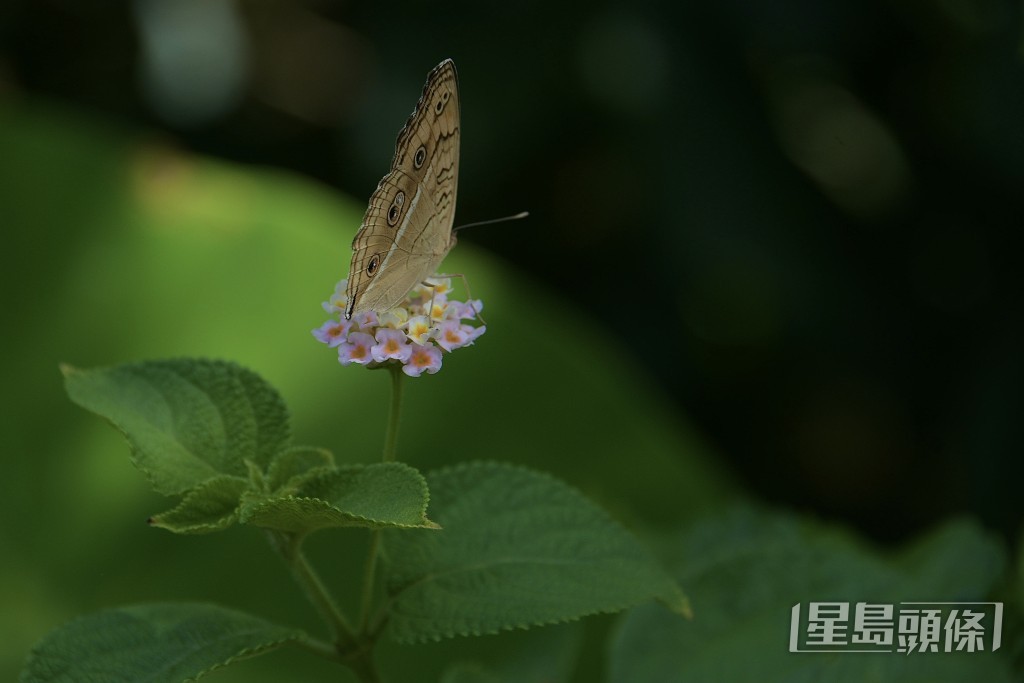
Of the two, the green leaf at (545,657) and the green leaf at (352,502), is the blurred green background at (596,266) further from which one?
the green leaf at (352,502)

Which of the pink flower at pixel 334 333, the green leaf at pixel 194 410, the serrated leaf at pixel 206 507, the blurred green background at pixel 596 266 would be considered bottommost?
the serrated leaf at pixel 206 507

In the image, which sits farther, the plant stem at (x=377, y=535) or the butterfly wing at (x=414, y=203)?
the butterfly wing at (x=414, y=203)

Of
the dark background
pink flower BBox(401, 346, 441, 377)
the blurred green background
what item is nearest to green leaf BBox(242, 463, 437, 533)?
pink flower BBox(401, 346, 441, 377)

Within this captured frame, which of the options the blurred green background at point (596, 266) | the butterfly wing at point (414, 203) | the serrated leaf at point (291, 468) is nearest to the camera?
the serrated leaf at point (291, 468)

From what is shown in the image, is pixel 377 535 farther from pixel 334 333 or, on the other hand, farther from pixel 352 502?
pixel 334 333

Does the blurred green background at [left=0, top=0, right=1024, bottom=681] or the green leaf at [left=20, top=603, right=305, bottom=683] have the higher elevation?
the blurred green background at [left=0, top=0, right=1024, bottom=681]

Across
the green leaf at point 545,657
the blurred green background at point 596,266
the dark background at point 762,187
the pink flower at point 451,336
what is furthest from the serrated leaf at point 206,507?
the dark background at point 762,187

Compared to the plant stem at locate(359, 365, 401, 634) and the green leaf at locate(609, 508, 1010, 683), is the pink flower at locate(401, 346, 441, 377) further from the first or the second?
the green leaf at locate(609, 508, 1010, 683)

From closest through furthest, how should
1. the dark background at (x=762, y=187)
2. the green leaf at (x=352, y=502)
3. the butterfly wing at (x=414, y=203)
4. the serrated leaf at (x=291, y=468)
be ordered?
the green leaf at (x=352, y=502) → the serrated leaf at (x=291, y=468) → the butterfly wing at (x=414, y=203) → the dark background at (x=762, y=187)
